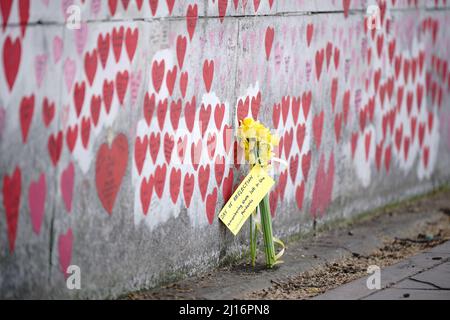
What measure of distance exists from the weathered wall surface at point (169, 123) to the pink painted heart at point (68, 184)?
0.04 feet

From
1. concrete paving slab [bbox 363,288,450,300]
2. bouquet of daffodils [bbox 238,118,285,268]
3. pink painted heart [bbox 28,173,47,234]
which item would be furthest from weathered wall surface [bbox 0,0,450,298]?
concrete paving slab [bbox 363,288,450,300]

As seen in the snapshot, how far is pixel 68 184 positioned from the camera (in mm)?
6254

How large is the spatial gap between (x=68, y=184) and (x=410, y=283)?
2711 mm

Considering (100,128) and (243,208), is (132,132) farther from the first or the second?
(243,208)

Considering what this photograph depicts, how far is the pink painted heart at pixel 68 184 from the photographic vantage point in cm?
621

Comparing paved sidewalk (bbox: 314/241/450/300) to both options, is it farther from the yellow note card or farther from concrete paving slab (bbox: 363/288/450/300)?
the yellow note card

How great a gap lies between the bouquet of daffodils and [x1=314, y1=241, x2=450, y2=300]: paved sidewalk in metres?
0.65

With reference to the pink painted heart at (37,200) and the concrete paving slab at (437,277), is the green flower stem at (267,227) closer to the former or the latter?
the concrete paving slab at (437,277)

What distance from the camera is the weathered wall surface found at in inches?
235

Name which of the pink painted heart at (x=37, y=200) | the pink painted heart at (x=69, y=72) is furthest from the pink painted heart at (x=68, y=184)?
the pink painted heart at (x=69, y=72)

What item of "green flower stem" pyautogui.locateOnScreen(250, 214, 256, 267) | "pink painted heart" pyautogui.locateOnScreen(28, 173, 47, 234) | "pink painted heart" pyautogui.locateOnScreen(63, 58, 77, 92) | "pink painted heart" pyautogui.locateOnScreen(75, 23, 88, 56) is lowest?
"green flower stem" pyautogui.locateOnScreen(250, 214, 256, 267)

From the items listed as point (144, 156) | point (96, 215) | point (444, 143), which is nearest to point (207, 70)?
point (144, 156)

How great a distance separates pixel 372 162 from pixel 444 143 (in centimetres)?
193

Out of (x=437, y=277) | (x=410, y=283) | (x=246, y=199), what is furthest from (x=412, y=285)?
(x=246, y=199)
